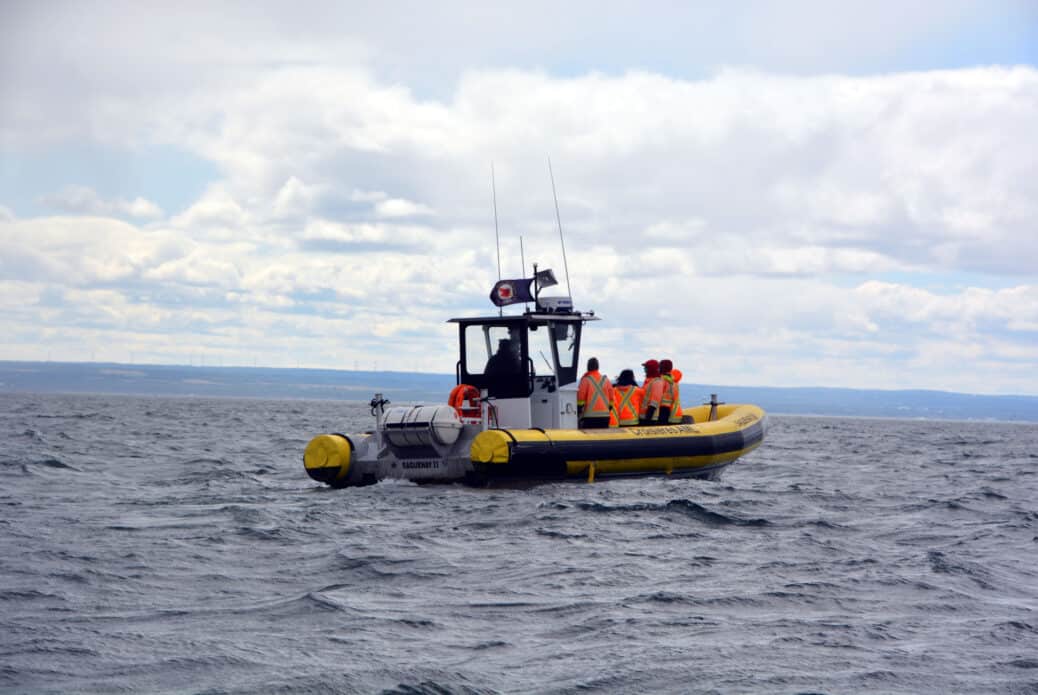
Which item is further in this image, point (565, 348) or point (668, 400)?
point (668, 400)

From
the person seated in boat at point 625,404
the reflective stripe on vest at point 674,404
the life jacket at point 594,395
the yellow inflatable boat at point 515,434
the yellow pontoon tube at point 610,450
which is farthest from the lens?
the reflective stripe on vest at point 674,404

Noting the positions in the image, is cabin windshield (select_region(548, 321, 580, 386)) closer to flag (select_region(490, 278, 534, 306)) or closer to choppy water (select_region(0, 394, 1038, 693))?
flag (select_region(490, 278, 534, 306))

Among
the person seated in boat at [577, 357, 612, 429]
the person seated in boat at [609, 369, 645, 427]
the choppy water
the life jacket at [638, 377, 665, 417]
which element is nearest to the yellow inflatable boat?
the person seated in boat at [577, 357, 612, 429]

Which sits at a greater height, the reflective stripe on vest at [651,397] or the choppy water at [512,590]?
the reflective stripe on vest at [651,397]

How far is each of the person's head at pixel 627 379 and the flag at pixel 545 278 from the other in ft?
5.69

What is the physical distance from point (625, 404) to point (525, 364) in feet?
5.20

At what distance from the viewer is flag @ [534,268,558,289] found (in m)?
16.8

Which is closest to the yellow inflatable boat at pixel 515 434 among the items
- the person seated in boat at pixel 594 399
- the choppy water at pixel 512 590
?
the person seated in boat at pixel 594 399

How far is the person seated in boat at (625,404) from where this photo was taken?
16.6m

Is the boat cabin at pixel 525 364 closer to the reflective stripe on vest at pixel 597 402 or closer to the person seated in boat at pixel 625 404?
the reflective stripe on vest at pixel 597 402

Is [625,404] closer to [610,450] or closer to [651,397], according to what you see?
[651,397]

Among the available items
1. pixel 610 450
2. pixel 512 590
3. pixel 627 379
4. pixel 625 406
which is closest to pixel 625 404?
pixel 625 406

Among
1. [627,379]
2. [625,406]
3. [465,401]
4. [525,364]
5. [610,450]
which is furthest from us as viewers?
[627,379]

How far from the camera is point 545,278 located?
1686 cm
